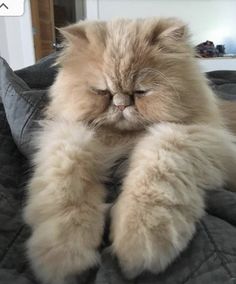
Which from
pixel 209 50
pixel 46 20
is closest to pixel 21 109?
pixel 46 20

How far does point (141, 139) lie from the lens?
2.76 ft

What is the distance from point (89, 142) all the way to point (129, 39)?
0.28m

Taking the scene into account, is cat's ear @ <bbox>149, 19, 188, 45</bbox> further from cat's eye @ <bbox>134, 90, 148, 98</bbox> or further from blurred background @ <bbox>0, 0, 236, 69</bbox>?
blurred background @ <bbox>0, 0, 236, 69</bbox>

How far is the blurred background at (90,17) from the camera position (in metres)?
2.83

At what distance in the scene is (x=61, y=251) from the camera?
60 cm

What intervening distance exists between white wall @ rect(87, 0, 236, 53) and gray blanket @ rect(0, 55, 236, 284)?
2.65m

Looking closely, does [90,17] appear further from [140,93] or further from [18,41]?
[140,93]

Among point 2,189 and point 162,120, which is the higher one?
point 162,120

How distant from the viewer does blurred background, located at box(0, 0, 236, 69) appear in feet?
9.28

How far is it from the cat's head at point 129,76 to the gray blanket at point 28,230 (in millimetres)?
106

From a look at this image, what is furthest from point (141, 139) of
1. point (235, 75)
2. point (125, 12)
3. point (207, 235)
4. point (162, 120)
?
point (125, 12)

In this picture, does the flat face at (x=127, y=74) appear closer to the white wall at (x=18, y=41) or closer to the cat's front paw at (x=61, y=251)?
the cat's front paw at (x=61, y=251)

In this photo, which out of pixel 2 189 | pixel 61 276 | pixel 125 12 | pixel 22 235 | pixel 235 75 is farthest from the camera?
pixel 125 12

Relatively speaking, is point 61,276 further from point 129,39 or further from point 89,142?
point 129,39
